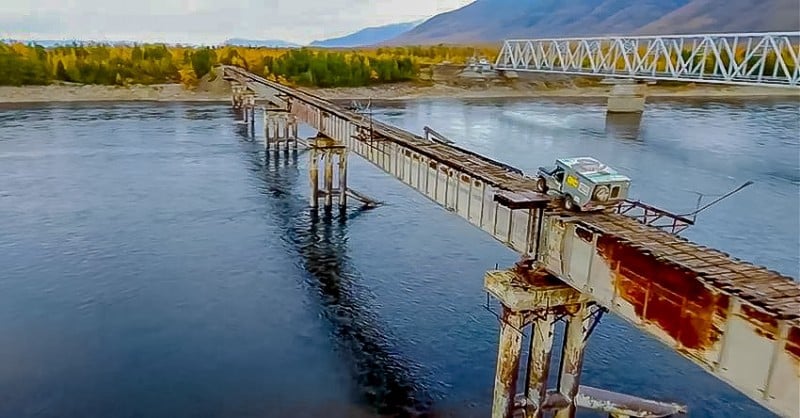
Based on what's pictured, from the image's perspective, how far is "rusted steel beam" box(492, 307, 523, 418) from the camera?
59.2 ft

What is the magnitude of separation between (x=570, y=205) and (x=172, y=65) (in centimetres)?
11932

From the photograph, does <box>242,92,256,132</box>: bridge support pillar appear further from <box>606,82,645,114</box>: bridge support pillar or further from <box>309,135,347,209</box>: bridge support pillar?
<box>606,82,645,114</box>: bridge support pillar

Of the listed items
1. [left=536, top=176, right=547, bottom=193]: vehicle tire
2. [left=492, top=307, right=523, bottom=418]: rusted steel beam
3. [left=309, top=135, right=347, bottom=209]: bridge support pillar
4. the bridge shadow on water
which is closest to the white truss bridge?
[left=309, top=135, right=347, bottom=209]: bridge support pillar

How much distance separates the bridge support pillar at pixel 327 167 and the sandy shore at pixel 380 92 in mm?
74295

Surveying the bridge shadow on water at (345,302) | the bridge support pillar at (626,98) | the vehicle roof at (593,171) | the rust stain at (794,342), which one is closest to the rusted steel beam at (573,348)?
the vehicle roof at (593,171)

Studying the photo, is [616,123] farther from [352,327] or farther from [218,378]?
[218,378]

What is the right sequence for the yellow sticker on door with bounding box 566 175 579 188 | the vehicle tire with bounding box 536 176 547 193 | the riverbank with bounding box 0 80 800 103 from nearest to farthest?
1. the yellow sticker on door with bounding box 566 175 579 188
2. the vehicle tire with bounding box 536 176 547 193
3. the riverbank with bounding box 0 80 800 103

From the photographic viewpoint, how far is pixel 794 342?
1144 cm

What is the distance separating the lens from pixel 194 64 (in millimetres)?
123250

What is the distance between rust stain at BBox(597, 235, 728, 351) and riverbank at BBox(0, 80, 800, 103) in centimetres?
10659

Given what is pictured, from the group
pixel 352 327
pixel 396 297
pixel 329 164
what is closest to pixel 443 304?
pixel 396 297

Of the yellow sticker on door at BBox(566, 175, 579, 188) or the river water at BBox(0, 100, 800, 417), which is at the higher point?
the yellow sticker on door at BBox(566, 175, 579, 188)

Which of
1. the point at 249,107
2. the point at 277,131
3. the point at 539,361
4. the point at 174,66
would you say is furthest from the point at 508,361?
the point at 174,66

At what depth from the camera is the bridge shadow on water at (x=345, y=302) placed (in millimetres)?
23688
